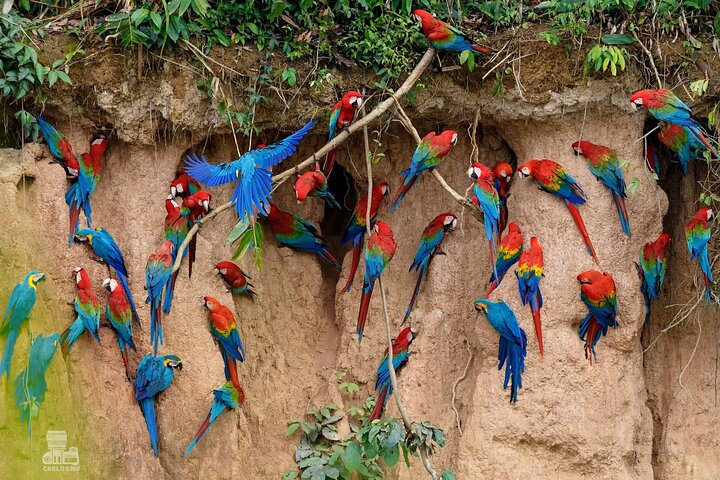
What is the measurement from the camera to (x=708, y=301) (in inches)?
197

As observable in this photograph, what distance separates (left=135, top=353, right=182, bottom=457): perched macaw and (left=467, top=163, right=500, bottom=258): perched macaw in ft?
5.24

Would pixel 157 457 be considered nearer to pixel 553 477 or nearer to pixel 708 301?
pixel 553 477

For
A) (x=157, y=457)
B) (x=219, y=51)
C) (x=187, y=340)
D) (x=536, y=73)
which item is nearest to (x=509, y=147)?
(x=536, y=73)

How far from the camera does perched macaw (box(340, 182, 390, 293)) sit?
531 centimetres

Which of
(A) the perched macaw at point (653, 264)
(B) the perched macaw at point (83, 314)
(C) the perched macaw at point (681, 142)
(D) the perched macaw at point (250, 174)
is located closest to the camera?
(D) the perched macaw at point (250, 174)

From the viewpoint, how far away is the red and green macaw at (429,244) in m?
5.24

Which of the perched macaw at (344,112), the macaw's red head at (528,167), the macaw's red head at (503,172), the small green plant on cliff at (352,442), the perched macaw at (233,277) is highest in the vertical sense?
the perched macaw at (344,112)

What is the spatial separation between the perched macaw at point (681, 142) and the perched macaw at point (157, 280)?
2381 mm

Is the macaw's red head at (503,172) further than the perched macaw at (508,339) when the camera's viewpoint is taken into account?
Yes

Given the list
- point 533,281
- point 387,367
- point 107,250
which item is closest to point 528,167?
point 533,281

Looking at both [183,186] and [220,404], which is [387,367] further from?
[183,186]

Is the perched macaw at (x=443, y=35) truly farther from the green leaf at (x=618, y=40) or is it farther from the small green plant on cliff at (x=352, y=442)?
the small green plant on cliff at (x=352, y=442)

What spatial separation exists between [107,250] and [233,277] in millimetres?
614

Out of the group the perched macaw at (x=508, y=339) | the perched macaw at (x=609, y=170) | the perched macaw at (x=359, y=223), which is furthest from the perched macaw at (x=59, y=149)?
the perched macaw at (x=609, y=170)
